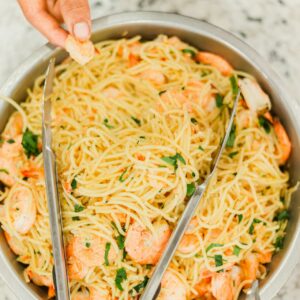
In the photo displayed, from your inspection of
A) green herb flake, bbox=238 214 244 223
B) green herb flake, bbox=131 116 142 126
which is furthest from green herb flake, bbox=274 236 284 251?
green herb flake, bbox=131 116 142 126

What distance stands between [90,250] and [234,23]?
1.13 meters

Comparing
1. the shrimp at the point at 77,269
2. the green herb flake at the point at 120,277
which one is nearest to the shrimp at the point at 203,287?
the green herb flake at the point at 120,277

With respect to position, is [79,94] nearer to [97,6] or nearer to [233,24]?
[97,6]

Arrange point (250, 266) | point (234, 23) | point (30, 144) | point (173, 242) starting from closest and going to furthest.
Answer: point (173, 242), point (250, 266), point (30, 144), point (234, 23)

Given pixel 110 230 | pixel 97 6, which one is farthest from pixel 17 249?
pixel 97 6

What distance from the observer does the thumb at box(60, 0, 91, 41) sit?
1.34 metres

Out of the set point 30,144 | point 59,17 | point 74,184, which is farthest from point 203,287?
point 59,17

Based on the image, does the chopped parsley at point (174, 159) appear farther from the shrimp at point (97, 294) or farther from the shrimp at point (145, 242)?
the shrimp at point (97, 294)

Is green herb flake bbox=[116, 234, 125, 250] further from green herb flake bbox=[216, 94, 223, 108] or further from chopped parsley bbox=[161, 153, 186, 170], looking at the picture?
green herb flake bbox=[216, 94, 223, 108]

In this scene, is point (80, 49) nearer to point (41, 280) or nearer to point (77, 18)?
point (77, 18)

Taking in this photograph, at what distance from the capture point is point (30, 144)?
150 centimetres

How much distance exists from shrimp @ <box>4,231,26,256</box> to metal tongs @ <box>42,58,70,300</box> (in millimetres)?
191

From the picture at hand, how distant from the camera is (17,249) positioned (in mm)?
1438

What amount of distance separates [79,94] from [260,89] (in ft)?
2.12
